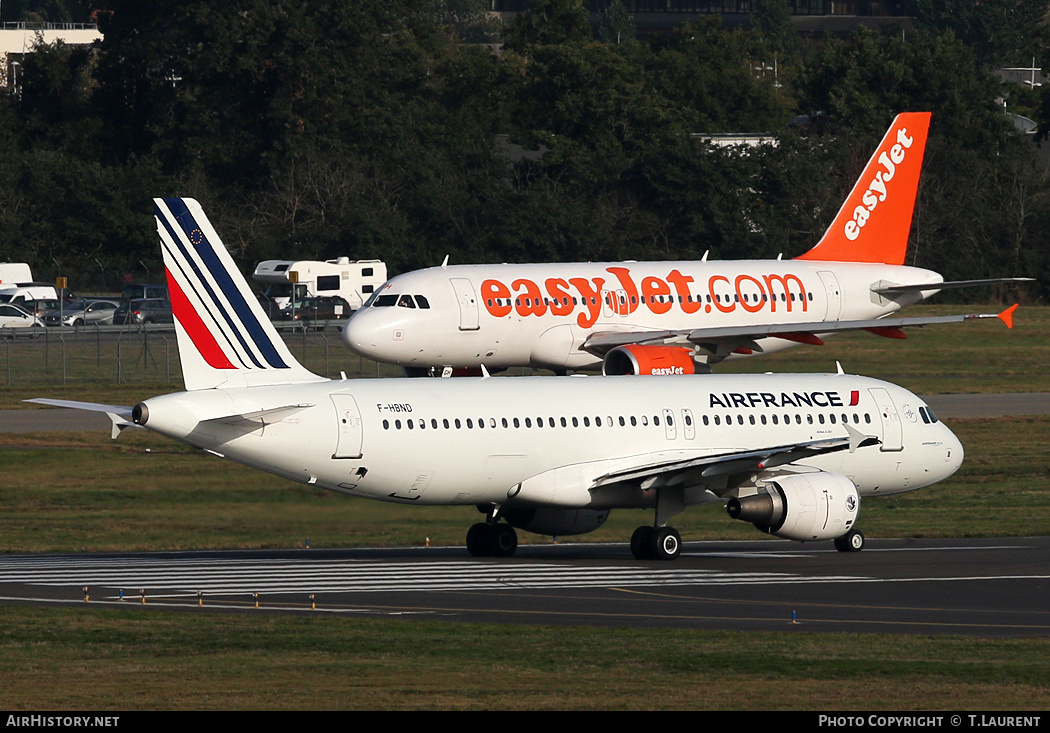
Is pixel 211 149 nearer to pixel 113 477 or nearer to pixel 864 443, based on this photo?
pixel 113 477

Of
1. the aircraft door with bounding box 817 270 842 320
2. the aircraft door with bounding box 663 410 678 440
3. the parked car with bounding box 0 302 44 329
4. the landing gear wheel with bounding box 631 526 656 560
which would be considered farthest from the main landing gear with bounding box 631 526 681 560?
the parked car with bounding box 0 302 44 329

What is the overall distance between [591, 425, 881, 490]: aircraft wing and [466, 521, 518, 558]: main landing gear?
2.21m

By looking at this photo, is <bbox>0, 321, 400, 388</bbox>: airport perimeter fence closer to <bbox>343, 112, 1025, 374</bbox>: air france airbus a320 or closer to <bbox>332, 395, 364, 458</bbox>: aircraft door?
<bbox>343, 112, 1025, 374</bbox>: air france airbus a320

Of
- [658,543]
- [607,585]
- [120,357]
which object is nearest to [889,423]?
[658,543]

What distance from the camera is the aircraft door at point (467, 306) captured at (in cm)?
5509

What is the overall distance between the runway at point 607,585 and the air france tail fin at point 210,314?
3.54 meters

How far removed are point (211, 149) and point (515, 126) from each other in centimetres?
2195

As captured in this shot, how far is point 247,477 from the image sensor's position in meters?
37.7

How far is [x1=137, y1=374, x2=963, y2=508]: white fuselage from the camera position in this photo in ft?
105

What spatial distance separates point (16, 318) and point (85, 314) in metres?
4.18

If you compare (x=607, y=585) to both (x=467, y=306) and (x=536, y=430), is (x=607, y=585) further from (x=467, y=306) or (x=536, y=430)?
(x=467, y=306)

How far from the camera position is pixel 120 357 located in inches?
2975

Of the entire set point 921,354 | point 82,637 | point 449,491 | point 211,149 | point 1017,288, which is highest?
point 211,149

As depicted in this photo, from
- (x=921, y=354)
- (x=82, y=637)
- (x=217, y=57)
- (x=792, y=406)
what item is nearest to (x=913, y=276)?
(x=921, y=354)
